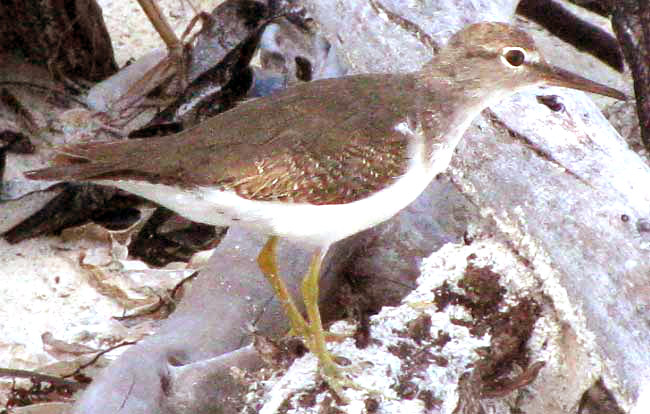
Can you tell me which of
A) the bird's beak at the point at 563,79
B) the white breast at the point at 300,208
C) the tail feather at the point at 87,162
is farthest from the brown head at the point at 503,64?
the tail feather at the point at 87,162

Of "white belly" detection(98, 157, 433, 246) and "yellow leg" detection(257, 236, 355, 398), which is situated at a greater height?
"white belly" detection(98, 157, 433, 246)

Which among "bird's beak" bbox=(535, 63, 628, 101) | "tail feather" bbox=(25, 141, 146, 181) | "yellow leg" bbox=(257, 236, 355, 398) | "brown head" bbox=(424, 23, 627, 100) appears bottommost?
"yellow leg" bbox=(257, 236, 355, 398)

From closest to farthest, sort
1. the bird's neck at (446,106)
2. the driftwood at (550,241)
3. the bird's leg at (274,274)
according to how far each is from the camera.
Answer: the driftwood at (550,241) → the bird's neck at (446,106) → the bird's leg at (274,274)

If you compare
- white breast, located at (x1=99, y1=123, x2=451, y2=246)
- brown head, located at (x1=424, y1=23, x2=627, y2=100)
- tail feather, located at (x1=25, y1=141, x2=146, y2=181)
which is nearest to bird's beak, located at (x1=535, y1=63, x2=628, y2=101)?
brown head, located at (x1=424, y1=23, x2=627, y2=100)

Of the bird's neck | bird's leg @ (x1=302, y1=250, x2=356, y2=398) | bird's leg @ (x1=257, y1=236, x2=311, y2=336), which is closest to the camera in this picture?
bird's leg @ (x1=302, y1=250, x2=356, y2=398)

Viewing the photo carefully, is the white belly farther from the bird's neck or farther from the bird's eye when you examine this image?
the bird's eye

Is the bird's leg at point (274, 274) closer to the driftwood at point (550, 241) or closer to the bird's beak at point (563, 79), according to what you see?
the driftwood at point (550, 241)

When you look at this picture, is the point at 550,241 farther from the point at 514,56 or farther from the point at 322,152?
the point at 322,152

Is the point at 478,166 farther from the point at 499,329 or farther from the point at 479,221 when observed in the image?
the point at 499,329
